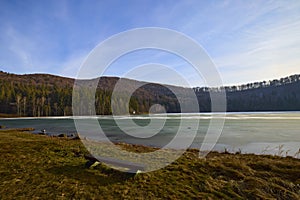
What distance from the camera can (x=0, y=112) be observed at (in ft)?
292

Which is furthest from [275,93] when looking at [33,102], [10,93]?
[10,93]

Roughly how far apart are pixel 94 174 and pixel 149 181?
6.20 feet

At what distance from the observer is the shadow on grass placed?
6.51 metres

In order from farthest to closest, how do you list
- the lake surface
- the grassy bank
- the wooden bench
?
the lake surface, the wooden bench, the grassy bank

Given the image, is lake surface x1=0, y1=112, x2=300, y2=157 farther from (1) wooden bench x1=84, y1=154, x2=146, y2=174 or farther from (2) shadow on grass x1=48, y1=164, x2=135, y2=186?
(2) shadow on grass x1=48, y1=164, x2=135, y2=186

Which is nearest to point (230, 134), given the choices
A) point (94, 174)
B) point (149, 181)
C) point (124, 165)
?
point (124, 165)

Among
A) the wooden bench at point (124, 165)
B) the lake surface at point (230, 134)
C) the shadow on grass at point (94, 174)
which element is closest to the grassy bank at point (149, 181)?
the shadow on grass at point (94, 174)

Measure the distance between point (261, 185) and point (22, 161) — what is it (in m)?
8.65

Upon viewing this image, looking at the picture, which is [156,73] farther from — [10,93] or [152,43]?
[10,93]

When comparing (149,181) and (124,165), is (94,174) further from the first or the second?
(149,181)

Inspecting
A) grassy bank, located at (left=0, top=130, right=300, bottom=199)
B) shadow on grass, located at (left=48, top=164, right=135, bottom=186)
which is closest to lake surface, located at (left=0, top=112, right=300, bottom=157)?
grassy bank, located at (left=0, top=130, right=300, bottom=199)

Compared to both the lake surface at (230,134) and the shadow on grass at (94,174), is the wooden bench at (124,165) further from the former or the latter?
the lake surface at (230,134)

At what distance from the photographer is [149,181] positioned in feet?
21.4

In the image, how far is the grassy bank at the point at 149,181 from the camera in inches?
224
